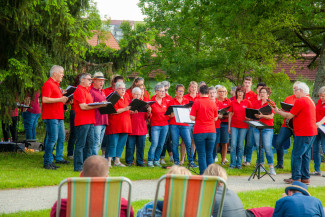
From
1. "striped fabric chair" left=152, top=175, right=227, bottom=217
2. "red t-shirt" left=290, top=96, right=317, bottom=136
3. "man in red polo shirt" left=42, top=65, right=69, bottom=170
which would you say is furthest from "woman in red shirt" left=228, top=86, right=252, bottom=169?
"striped fabric chair" left=152, top=175, right=227, bottom=217

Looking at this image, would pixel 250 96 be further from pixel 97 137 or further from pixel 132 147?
pixel 97 137

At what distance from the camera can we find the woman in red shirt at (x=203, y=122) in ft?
30.8

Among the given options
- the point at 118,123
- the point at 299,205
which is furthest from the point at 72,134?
the point at 299,205

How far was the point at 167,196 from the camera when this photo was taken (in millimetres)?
4195

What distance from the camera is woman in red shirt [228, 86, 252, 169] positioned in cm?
1150

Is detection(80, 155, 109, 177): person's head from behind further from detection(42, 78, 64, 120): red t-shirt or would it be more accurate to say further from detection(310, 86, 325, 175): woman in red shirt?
detection(310, 86, 325, 175): woman in red shirt

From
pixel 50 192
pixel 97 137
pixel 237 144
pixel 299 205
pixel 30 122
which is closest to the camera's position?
pixel 299 205

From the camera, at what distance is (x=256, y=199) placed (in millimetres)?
7723

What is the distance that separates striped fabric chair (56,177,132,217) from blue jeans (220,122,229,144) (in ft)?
26.7

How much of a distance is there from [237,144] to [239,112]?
2.82 feet

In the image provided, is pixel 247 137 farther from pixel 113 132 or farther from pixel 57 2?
pixel 57 2

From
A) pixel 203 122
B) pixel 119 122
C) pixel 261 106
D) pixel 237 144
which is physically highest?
pixel 261 106

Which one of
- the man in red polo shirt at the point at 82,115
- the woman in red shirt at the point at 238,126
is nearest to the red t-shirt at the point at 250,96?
the woman in red shirt at the point at 238,126

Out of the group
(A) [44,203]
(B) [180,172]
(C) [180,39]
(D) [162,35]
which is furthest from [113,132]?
(D) [162,35]
